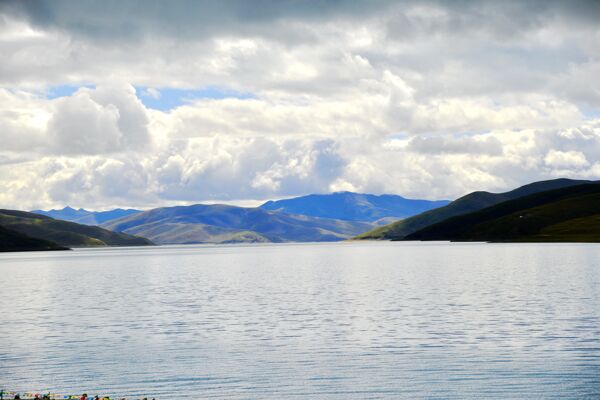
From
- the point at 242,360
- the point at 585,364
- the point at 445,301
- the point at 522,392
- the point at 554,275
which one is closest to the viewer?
the point at 522,392

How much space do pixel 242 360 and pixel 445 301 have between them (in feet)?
180

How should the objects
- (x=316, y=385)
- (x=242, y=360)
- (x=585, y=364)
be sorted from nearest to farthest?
(x=316, y=385)
(x=585, y=364)
(x=242, y=360)

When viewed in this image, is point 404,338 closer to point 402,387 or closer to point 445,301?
point 402,387

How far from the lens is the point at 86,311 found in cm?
10694

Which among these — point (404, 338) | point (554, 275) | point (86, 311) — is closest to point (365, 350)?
point (404, 338)

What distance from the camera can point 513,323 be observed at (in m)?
82.3

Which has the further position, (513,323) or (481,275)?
(481,275)

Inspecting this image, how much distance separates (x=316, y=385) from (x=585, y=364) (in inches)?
882

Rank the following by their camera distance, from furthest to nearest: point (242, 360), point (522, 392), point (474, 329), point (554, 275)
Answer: point (554, 275) → point (474, 329) → point (242, 360) → point (522, 392)

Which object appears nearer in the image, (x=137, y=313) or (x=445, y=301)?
(x=137, y=313)

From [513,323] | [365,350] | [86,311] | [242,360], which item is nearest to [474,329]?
[513,323]

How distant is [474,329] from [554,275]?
90.0 metres

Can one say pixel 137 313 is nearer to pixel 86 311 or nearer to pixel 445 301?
pixel 86 311

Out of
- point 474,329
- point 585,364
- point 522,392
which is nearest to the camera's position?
point 522,392
